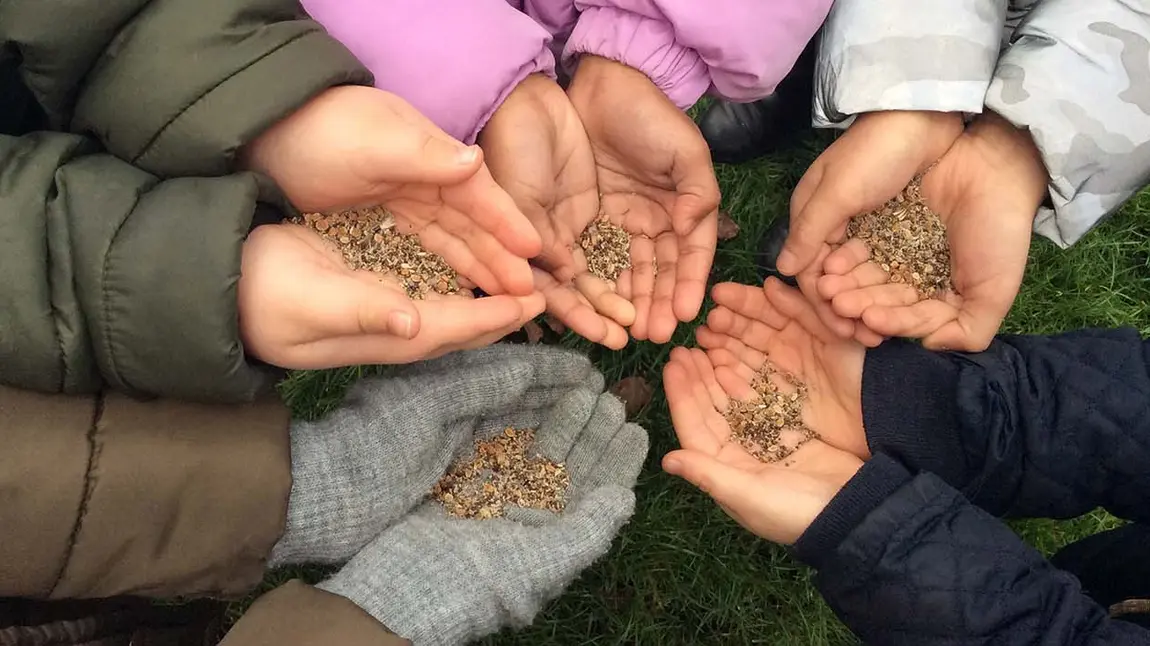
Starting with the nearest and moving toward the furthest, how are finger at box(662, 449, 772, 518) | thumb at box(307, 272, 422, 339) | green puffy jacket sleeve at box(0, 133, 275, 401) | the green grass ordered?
green puffy jacket sleeve at box(0, 133, 275, 401), thumb at box(307, 272, 422, 339), finger at box(662, 449, 772, 518), the green grass

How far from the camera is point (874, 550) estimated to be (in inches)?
61.5

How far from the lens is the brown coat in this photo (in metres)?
1.35

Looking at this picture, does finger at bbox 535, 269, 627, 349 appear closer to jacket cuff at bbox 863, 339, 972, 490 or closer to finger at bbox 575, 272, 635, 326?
finger at bbox 575, 272, 635, 326

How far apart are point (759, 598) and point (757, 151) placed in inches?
49.9

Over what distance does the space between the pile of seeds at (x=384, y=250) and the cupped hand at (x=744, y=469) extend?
0.61 metres

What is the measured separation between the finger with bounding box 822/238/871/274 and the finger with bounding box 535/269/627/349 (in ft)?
1.57

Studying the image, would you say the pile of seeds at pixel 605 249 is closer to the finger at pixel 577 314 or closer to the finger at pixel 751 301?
the finger at pixel 577 314

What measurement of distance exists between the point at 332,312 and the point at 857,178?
43.0 inches

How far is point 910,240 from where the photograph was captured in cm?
184

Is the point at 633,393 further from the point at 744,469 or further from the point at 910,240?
the point at 910,240

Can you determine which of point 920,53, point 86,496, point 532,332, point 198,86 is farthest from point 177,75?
point 920,53

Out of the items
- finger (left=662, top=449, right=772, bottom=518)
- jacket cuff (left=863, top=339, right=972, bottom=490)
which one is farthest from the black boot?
finger (left=662, top=449, right=772, bottom=518)

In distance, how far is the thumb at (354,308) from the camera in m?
1.40

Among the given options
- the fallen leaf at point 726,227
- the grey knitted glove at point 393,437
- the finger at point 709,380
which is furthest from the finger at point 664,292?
the fallen leaf at point 726,227
